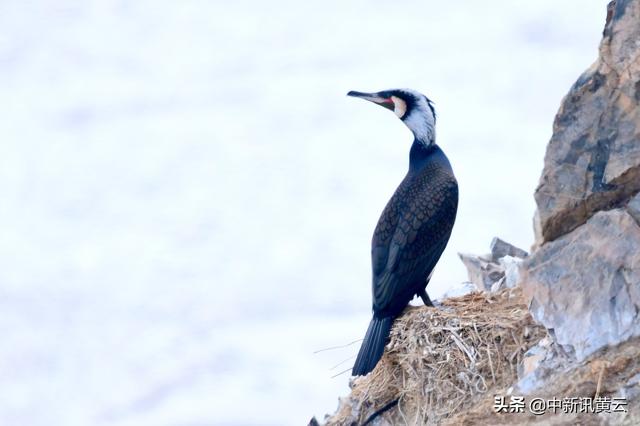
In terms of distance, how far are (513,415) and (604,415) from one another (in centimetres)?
63

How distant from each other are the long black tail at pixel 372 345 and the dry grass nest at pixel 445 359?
0.23ft

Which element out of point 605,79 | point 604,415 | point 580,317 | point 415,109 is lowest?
point 604,415

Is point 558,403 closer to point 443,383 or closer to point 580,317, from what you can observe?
point 580,317

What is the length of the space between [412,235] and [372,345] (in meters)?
0.97

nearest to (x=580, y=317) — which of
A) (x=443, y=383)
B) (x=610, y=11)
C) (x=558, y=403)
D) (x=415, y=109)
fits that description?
(x=558, y=403)

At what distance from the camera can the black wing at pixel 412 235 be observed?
29.2 feet

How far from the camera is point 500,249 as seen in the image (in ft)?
34.3

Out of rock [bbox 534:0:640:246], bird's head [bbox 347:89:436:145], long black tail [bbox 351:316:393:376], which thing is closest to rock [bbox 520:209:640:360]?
Answer: rock [bbox 534:0:640:246]

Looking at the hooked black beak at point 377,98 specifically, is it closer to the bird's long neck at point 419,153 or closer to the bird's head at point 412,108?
the bird's head at point 412,108

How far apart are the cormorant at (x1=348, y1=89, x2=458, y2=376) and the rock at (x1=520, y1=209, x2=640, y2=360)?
1.46 metres

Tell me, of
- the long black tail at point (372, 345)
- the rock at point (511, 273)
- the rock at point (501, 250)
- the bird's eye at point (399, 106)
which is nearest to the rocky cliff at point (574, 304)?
the long black tail at point (372, 345)

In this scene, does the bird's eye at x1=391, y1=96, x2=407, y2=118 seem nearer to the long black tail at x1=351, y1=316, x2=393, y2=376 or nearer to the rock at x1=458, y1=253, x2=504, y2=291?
the rock at x1=458, y1=253, x2=504, y2=291

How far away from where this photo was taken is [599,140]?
7500 mm

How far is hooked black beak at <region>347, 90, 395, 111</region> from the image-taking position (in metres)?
9.70
